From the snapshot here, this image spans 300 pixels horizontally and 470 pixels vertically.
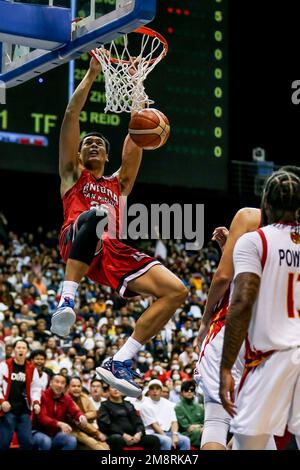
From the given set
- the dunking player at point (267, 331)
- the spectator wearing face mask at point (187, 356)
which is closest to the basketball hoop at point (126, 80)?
the dunking player at point (267, 331)

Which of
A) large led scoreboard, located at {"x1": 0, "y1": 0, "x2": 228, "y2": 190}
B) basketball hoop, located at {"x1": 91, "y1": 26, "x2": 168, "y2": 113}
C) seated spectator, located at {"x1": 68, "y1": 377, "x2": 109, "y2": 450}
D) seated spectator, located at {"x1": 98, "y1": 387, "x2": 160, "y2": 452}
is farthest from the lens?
large led scoreboard, located at {"x1": 0, "y1": 0, "x2": 228, "y2": 190}

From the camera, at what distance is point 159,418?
12227mm

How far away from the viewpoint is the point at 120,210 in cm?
768

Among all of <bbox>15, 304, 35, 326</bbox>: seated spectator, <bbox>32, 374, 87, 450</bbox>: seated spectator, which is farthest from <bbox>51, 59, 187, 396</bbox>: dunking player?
<bbox>15, 304, 35, 326</bbox>: seated spectator

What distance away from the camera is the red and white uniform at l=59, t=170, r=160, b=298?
7.18 m

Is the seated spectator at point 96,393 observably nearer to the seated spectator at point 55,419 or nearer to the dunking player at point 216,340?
the seated spectator at point 55,419

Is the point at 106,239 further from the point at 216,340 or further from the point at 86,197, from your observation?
the point at 216,340

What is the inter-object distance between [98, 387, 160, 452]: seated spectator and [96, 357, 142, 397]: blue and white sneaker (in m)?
4.79

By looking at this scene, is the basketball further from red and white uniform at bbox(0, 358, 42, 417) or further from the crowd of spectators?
the crowd of spectators

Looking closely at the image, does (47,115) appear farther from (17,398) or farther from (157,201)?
(17,398)

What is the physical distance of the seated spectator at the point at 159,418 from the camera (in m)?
12.1

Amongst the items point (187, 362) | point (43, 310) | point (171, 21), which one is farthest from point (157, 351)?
point (171, 21)

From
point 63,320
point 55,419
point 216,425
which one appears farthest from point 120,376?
point 55,419
